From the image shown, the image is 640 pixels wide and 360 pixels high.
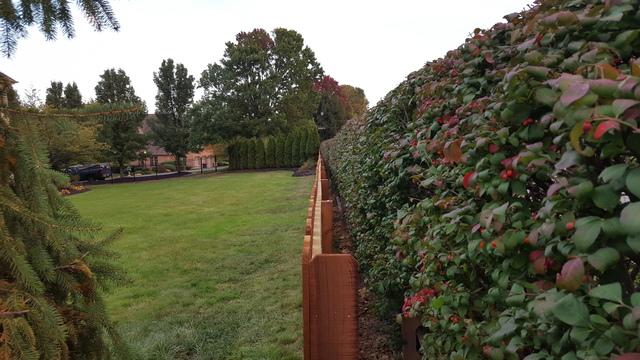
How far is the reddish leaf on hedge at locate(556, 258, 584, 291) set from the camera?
805mm

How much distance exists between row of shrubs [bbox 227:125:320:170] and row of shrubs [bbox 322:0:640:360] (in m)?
31.8

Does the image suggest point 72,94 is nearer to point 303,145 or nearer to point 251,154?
point 251,154

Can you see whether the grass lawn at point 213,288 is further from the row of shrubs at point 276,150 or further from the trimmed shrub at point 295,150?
the trimmed shrub at point 295,150

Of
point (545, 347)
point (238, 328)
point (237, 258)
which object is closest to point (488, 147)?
point (545, 347)

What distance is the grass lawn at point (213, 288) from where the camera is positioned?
382cm

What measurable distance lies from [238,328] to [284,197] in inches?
418

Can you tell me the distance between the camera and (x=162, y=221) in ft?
36.6

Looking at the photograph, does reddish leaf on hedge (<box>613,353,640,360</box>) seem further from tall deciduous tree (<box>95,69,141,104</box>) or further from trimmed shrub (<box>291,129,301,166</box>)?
tall deciduous tree (<box>95,69,141,104</box>)

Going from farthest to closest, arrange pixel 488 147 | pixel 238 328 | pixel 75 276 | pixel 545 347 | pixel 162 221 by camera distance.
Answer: pixel 162 221 < pixel 238 328 < pixel 75 276 < pixel 488 147 < pixel 545 347

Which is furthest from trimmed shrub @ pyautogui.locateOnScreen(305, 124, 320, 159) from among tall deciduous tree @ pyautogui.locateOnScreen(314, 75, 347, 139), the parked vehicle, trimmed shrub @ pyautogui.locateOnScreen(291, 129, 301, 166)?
the parked vehicle

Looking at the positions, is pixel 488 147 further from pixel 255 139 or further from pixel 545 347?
pixel 255 139

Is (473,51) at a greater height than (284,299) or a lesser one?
greater

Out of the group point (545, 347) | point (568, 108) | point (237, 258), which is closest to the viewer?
point (568, 108)

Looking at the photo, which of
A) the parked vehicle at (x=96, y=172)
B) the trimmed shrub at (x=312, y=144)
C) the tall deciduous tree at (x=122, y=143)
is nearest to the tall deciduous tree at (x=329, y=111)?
the trimmed shrub at (x=312, y=144)
